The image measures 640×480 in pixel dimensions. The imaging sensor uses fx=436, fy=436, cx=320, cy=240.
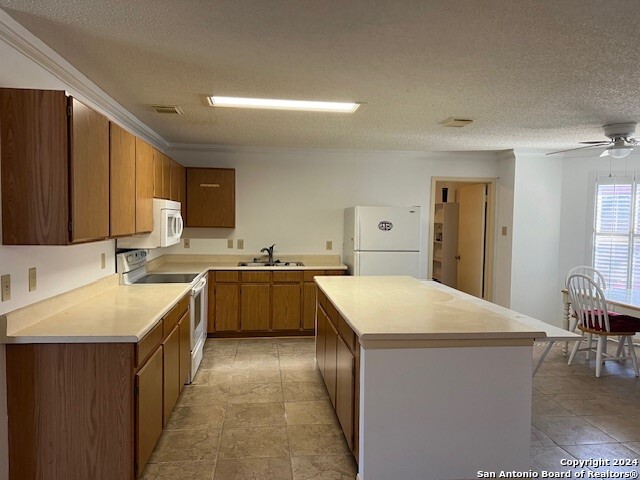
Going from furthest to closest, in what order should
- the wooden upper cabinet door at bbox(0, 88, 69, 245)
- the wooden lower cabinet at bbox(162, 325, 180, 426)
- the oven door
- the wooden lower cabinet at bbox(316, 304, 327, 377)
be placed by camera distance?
the oven door → the wooden lower cabinet at bbox(316, 304, 327, 377) → the wooden lower cabinet at bbox(162, 325, 180, 426) → the wooden upper cabinet door at bbox(0, 88, 69, 245)

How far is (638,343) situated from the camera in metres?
5.06

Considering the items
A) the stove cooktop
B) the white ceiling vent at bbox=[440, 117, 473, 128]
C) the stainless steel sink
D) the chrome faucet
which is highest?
the white ceiling vent at bbox=[440, 117, 473, 128]

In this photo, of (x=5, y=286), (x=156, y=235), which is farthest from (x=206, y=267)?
(x=5, y=286)

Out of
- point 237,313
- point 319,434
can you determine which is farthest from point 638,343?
point 237,313

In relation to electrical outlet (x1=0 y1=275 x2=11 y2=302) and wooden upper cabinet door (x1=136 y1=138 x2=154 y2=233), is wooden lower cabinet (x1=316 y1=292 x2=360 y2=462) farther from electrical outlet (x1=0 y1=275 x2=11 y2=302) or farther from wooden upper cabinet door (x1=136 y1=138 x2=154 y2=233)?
electrical outlet (x1=0 y1=275 x2=11 y2=302)

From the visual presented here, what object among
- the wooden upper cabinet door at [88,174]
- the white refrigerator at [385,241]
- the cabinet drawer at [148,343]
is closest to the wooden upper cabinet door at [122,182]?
the wooden upper cabinet door at [88,174]

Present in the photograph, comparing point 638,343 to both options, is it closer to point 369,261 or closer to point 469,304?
point 369,261

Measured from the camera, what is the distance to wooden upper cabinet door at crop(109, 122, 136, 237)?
2.57 m

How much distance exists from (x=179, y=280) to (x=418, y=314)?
250 centimetres

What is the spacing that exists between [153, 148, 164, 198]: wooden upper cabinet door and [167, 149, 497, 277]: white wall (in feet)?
5.40

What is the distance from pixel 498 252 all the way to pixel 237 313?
3.49 m

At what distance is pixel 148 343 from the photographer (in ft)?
7.64

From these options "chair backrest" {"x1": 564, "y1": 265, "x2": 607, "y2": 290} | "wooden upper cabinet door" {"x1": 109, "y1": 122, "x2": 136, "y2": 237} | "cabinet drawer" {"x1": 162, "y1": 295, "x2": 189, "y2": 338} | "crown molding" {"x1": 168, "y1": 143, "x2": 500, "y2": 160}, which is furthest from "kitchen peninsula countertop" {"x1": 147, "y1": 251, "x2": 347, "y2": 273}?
"chair backrest" {"x1": 564, "y1": 265, "x2": 607, "y2": 290}

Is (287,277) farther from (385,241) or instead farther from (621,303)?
(621,303)
